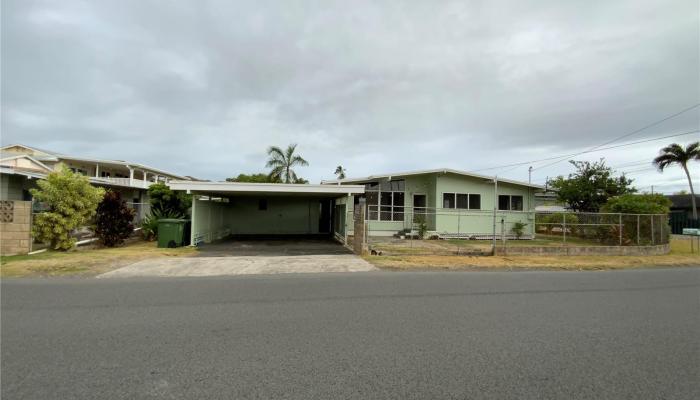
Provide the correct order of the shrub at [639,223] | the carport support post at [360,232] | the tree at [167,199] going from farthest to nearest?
the tree at [167,199], the shrub at [639,223], the carport support post at [360,232]

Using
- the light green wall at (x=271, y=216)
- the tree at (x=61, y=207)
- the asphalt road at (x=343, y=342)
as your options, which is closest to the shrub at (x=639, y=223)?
the asphalt road at (x=343, y=342)

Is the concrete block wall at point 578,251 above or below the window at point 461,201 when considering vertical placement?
below

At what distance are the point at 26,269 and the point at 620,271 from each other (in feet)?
52.9

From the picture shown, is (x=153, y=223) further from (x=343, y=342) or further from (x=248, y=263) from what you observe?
(x=343, y=342)

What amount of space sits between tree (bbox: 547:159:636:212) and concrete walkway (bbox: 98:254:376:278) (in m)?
18.8

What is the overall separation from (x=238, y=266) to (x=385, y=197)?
39.6ft

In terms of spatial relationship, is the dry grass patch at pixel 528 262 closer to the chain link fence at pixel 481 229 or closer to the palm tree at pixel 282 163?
the chain link fence at pixel 481 229

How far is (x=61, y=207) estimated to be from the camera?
12305 millimetres

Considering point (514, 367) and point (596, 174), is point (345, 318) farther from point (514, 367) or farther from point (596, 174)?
point (596, 174)

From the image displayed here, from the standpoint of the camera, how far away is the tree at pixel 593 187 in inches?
948

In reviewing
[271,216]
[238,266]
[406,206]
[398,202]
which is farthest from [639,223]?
[271,216]

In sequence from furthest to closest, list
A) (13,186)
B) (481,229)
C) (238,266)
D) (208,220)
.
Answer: (481,229), (208,220), (13,186), (238,266)

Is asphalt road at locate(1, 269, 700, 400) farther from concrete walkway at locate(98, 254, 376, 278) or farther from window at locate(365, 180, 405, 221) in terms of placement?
window at locate(365, 180, 405, 221)

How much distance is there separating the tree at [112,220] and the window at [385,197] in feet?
38.4
